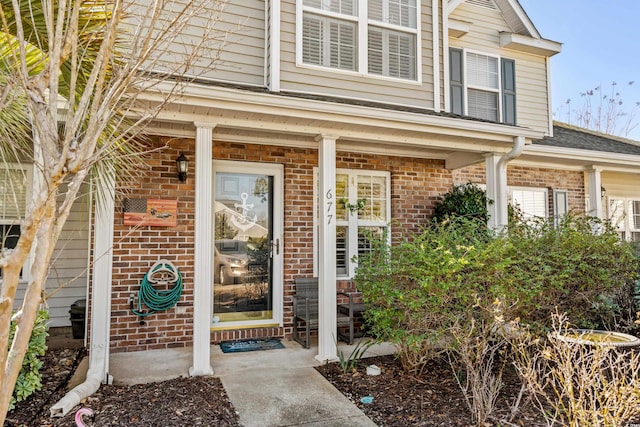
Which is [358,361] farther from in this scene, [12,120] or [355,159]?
[12,120]

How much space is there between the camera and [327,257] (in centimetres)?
466

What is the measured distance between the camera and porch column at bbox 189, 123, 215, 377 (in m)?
4.11

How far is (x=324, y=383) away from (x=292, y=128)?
2.53 meters

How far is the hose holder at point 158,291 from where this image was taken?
16.4ft

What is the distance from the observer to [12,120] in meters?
2.73

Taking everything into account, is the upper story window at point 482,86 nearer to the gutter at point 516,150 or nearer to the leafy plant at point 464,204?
the leafy plant at point 464,204

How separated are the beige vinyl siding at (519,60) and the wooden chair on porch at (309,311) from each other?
16.8 ft

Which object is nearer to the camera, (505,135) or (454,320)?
(454,320)

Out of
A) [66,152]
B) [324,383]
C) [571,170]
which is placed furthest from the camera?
[571,170]

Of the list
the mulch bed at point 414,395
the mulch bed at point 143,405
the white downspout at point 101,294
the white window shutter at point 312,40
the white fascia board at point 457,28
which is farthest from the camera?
the white fascia board at point 457,28

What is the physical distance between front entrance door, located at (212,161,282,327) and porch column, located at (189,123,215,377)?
4.06 ft

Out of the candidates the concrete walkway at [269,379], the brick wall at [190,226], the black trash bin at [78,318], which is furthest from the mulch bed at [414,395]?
the black trash bin at [78,318]

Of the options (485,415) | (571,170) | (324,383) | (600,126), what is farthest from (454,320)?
(600,126)

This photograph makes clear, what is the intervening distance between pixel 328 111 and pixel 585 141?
21.1 feet
